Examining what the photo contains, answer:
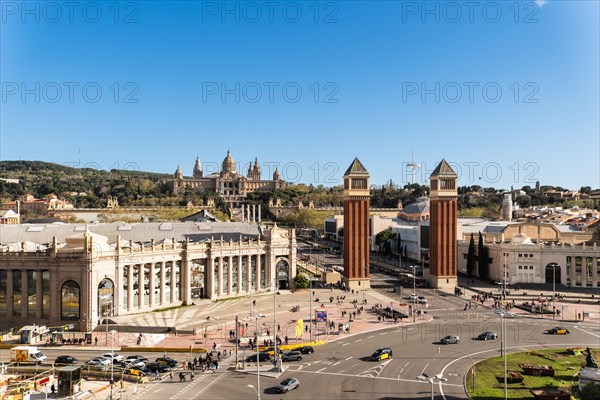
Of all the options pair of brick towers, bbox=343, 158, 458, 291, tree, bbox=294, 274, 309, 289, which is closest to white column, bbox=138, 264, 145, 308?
tree, bbox=294, 274, 309, 289

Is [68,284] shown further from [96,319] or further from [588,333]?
[588,333]

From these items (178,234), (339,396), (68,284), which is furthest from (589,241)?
(68,284)

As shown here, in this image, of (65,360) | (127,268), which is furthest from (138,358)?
(127,268)

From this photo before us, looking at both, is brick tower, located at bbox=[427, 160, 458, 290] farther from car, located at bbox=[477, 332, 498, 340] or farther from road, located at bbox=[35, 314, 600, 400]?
car, located at bbox=[477, 332, 498, 340]

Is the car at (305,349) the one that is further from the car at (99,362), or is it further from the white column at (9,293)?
the white column at (9,293)

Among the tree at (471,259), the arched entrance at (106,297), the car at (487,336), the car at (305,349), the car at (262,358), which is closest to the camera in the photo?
the car at (262,358)

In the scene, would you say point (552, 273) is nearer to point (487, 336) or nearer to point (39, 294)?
point (487, 336)

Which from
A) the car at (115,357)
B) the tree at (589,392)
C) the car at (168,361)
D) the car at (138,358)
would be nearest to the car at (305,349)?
the car at (168,361)
